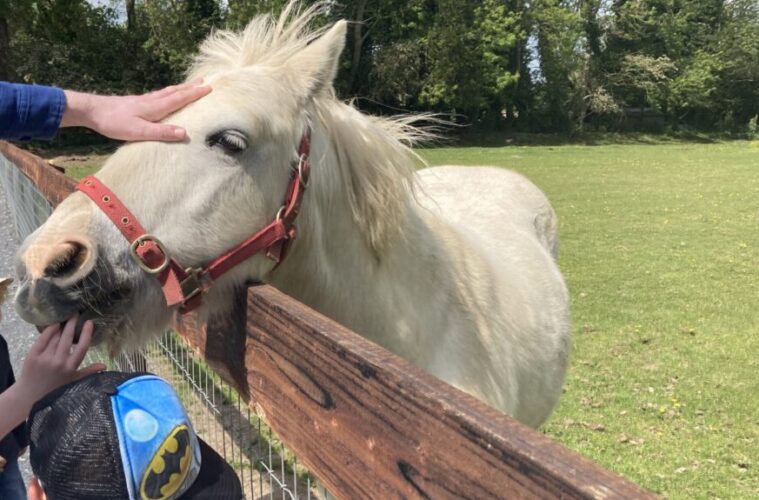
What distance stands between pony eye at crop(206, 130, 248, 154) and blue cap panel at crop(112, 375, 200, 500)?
2.39 feet

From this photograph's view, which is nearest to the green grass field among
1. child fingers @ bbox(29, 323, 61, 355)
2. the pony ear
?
the pony ear

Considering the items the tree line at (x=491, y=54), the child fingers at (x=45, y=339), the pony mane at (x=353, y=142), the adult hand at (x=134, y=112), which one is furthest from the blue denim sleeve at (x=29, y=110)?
the tree line at (x=491, y=54)

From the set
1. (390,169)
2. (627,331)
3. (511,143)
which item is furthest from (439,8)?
(390,169)

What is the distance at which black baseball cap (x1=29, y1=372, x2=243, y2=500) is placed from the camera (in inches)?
46.7

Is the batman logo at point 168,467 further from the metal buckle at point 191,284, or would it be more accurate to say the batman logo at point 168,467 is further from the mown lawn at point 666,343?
the mown lawn at point 666,343

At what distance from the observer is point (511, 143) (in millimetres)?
33656

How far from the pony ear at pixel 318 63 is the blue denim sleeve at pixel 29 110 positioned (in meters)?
0.69

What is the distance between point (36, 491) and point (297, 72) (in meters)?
1.35

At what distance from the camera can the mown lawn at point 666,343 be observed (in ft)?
13.5

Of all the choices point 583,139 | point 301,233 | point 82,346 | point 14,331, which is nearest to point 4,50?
point 14,331

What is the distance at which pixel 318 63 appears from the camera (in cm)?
204

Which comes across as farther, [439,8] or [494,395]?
[439,8]

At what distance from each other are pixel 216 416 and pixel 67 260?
1.67 m

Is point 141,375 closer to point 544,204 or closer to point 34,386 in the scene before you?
point 34,386
